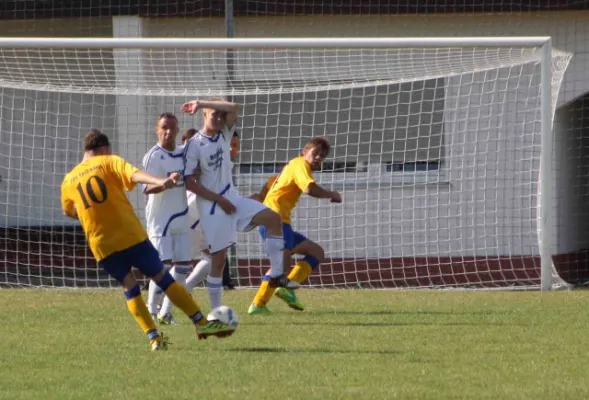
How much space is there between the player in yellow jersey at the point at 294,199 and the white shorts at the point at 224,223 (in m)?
1.26

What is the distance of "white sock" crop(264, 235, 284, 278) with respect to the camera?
34.0ft

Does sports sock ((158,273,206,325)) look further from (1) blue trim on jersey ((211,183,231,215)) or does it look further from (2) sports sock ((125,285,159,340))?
(1) blue trim on jersey ((211,183,231,215))

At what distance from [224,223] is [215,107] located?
927 mm

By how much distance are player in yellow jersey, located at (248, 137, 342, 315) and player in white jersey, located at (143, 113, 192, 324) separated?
92cm

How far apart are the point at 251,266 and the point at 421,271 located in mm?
2130

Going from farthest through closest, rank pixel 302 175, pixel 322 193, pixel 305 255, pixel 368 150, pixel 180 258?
pixel 368 150 < pixel 305 255 < pixel 302 175 < pixel 322 193 < pixel 180 258

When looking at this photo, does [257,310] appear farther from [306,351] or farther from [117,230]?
[117,230]

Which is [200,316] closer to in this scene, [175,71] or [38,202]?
[175,71]

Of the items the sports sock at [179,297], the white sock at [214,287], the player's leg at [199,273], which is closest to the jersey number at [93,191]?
the sports sock at [179,297]

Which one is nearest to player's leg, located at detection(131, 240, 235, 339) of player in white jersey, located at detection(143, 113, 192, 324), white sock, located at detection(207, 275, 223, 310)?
white sock, located at detection(207, 275, 223, 310)

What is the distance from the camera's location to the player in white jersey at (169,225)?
10.4 metres

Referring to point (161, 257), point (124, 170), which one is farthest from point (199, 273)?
point (124, 170)

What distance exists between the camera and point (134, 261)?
8602 mm

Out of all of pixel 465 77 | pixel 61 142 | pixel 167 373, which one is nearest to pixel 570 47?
pixel 465 77
